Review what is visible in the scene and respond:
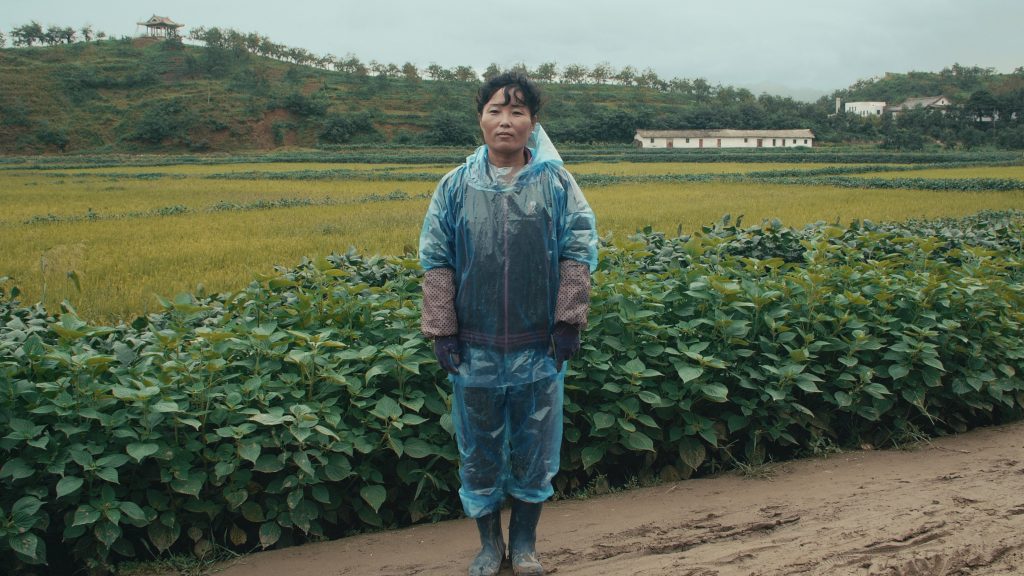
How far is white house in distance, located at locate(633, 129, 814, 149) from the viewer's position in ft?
171

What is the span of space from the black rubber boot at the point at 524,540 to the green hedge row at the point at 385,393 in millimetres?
520

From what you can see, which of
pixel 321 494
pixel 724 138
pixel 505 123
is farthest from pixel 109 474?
pixel 724 138

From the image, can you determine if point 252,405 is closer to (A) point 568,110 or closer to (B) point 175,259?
(B) point 175,259

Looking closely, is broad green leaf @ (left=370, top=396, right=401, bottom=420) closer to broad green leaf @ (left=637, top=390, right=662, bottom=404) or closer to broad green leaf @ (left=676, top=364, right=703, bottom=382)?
broad green leaf @ (left=637, top=390, right=662, bottom=404)

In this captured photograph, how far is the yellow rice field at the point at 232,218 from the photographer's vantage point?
25.8 feet

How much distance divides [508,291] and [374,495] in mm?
1071

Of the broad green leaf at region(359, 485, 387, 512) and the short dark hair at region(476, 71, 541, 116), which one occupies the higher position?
the short dark hair at region(476, 71, 541, 116)

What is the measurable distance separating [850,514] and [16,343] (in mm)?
3415

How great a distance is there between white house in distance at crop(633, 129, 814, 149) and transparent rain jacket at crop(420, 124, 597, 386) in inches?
1985

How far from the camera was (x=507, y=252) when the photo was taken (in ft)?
8.62

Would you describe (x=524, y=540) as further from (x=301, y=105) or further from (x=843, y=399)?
(x=301, y=105)

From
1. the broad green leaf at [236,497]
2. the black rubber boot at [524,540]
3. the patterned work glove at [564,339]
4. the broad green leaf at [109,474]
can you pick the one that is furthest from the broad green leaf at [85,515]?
the patterned work glove at [564,339]

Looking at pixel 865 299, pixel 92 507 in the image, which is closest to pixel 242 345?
pixel 92 507

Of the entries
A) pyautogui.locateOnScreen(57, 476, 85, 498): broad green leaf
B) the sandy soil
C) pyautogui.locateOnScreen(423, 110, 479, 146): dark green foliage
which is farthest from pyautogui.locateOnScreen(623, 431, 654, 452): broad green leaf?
pyautogui.locateOnScreen(423, 110, 479, 146): dark green foliage
